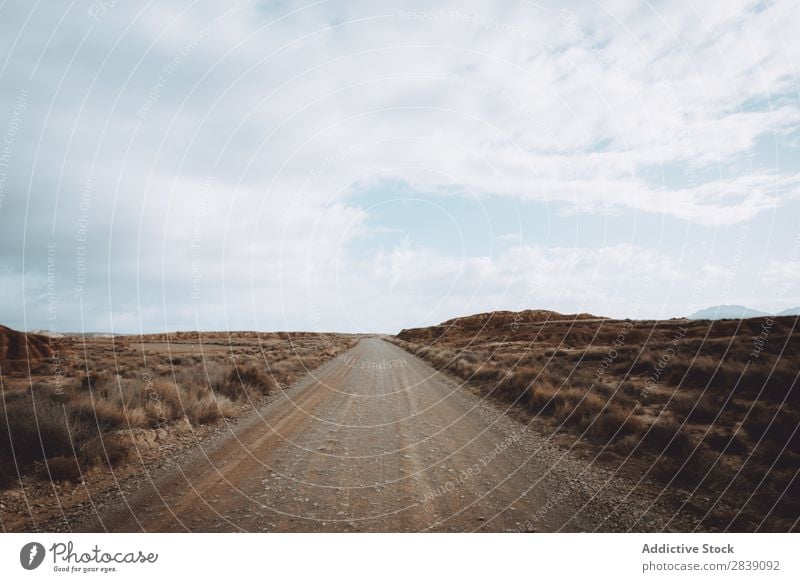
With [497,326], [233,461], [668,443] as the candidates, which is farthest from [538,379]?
[497,326]

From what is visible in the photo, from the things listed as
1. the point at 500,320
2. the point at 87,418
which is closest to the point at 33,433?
the point at 87,418

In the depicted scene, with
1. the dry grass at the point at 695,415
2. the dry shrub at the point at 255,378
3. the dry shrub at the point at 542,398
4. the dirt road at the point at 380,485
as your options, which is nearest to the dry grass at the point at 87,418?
the dirt road at the point at 380,485

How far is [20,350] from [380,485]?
37.9 meters

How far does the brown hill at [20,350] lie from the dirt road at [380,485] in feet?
92.2

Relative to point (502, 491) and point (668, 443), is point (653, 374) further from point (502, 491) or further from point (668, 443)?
point (502, 491)

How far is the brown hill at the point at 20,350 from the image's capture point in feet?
90.3

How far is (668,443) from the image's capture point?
8.27m

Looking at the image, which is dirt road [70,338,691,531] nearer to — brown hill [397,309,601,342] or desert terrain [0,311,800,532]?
desert terrain [0,311,800,532]

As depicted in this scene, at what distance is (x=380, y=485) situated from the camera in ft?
21.3

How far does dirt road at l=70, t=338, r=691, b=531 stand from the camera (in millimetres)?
5277

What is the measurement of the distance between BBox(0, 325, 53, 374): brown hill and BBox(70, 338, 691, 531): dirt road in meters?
28.1

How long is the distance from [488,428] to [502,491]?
14.7 feet

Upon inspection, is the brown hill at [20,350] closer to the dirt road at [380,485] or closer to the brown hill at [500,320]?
the dirt road at [380,485]

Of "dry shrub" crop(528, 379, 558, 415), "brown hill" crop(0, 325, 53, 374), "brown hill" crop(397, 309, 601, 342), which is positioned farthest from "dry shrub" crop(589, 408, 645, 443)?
"brown hill" crop(397, 309, 601, 342)
